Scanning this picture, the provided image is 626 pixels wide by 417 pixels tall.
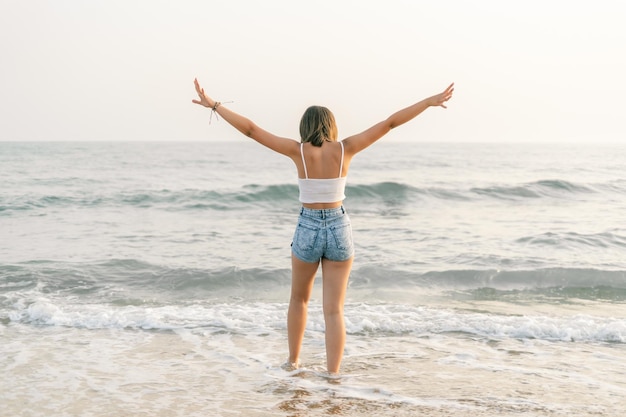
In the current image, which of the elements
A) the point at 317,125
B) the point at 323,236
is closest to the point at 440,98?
the point at 317,125

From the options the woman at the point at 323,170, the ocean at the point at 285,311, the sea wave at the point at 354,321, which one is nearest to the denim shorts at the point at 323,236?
the woman at the point at 323,170

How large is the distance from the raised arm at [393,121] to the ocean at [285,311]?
6.05 ft

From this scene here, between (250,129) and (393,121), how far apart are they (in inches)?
40.8

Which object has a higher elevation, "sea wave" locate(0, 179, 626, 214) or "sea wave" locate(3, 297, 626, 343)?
"sea wave" locate(0, 179, 626, 214)

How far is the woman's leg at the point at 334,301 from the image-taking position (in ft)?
17.7

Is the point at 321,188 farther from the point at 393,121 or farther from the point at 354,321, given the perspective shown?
the point at 354,321

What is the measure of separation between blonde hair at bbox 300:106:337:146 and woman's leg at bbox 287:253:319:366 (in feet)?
3.03

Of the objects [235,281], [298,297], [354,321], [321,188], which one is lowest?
[235,281]

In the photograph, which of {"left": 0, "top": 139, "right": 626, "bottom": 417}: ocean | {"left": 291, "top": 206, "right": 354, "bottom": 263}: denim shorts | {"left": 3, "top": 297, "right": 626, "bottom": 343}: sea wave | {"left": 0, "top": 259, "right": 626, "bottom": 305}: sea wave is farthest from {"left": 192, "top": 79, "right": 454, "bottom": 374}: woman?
{"left": 0, "top": 259, "right": 626, "bottom": 305}: sea wave

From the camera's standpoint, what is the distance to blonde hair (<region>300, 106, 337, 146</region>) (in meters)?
5.19

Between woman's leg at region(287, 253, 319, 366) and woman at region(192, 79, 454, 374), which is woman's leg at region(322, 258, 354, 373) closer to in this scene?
woman at region(192, 79, 454, 374)

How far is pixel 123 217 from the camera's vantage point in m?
17.3

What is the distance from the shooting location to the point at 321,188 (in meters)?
5.22

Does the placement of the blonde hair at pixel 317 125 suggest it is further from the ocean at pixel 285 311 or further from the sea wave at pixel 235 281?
the sea wave at pixel 235 281
